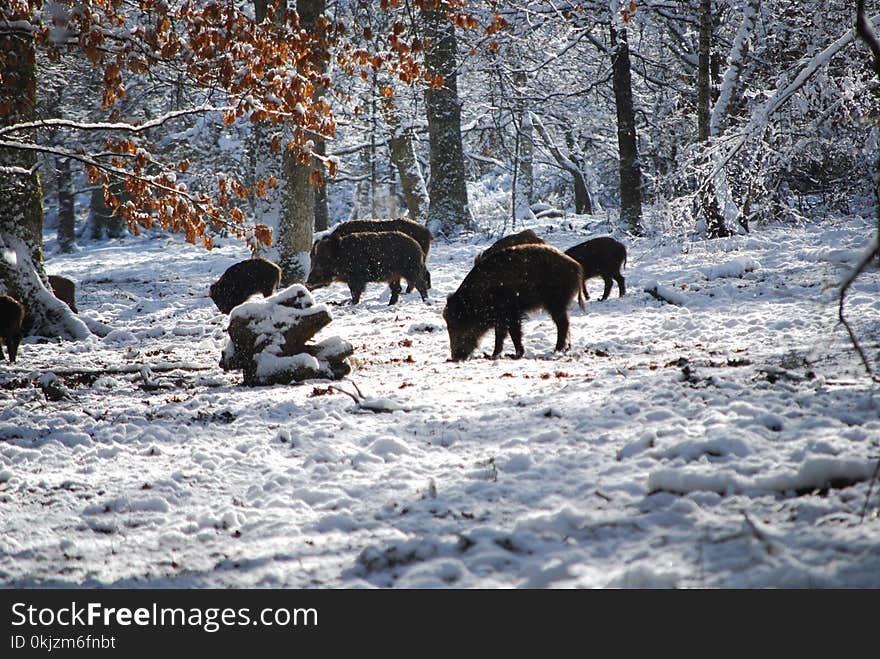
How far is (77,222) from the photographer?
135 feet

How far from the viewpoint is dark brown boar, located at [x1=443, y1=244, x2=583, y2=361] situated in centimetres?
806

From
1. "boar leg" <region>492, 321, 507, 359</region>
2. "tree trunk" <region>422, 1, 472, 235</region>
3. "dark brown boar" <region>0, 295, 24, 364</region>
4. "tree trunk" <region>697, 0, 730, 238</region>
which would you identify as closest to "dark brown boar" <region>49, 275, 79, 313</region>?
"dark brown boar" <region>0, 295, 24, 364</region>

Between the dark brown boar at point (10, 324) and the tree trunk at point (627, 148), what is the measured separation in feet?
42.9

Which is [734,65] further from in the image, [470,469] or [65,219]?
[65,219]

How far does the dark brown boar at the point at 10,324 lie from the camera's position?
7996 millimetres

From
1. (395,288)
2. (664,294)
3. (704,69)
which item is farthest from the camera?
(704,69)

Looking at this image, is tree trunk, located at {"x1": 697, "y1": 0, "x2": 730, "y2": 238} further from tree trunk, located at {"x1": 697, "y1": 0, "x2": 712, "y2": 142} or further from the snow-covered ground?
the snow-covered ground

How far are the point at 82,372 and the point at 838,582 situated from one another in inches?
267

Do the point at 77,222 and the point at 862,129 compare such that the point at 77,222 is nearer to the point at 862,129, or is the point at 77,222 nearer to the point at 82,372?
the point at 82,372

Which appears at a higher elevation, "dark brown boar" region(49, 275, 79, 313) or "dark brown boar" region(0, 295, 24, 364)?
"dark brown boar" region(49, 275, 79, 313)

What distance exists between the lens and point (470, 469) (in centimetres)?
402

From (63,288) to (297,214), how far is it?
4.18 meters

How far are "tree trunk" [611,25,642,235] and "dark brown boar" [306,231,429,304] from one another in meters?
6.16

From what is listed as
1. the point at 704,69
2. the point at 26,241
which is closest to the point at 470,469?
the point at 26,241
